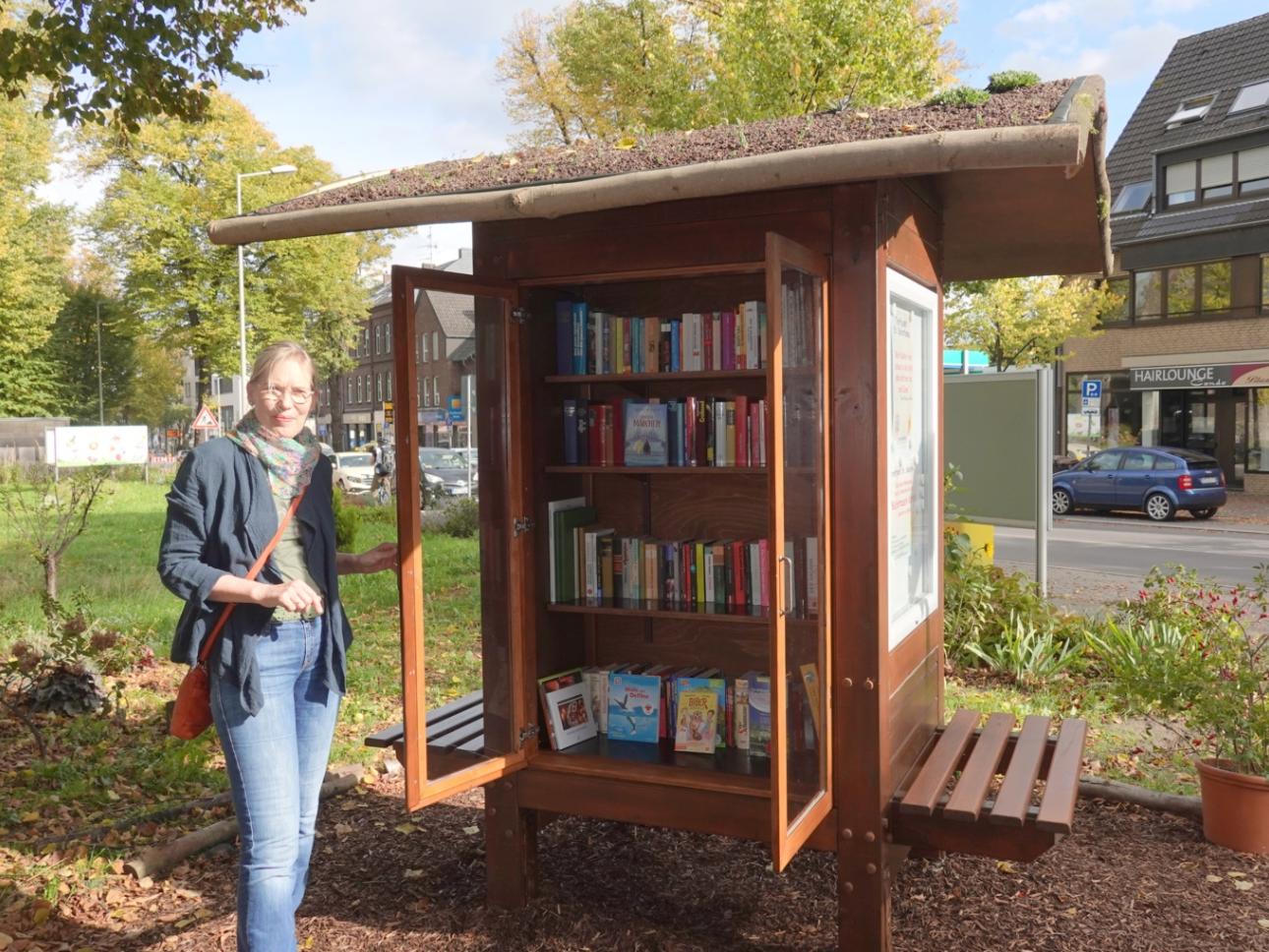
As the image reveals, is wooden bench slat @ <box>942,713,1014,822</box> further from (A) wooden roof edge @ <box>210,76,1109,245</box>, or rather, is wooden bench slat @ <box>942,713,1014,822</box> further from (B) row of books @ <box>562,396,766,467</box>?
(A) wooden roof edge @ <box>210,76,1109,245</box>

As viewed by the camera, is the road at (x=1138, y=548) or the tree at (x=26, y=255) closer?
the road at (x=1138, y=548)

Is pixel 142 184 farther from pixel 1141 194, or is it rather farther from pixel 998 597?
pixel 998 597

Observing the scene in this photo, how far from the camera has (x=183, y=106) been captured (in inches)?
270

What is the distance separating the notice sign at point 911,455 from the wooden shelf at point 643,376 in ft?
1.83

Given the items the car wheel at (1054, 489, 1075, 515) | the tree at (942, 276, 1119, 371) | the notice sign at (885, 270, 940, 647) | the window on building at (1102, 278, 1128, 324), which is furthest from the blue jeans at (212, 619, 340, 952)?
the window on building at (1102, 278, 1128, 324)

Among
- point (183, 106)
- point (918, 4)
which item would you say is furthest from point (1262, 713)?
point (918, 4)

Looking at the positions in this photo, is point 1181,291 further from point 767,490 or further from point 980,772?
point 767,490

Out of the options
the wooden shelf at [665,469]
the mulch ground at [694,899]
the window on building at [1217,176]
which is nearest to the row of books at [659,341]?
the wooden shelf at [665,469]

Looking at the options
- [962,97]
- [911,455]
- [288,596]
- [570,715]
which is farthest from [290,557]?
[962,97]

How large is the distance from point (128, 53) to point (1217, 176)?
2807 centimetres

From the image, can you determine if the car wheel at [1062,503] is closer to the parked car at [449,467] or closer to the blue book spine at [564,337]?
the parked car at [449,467]

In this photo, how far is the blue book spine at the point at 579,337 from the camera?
4559 mm

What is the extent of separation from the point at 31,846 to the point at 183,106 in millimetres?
4471

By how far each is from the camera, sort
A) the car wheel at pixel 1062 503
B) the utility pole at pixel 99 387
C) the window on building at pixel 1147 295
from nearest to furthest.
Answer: the car wheel at pixel 1062 503
the window on building at pixel 1147 295
the utility pole at pixel 99 387
